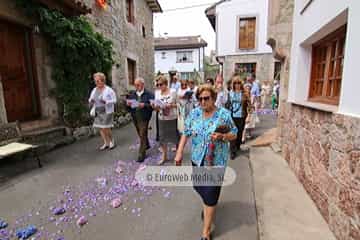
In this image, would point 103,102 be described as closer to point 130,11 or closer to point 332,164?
point 332,164

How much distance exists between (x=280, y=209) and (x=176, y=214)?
1.18m

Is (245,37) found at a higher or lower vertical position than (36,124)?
higher

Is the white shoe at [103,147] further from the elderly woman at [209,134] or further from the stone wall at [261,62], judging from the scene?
the stone wall at [261,62]

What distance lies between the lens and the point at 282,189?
2.68 meters

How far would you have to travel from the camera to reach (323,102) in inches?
95.7

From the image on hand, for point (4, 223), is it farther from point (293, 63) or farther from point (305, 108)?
point (293, 63)

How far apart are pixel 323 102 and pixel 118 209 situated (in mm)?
2820

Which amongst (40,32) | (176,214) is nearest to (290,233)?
(176,214)

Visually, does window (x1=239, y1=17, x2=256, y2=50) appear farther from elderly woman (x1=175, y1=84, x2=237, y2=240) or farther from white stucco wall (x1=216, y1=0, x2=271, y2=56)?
elderly woman (x1=175, y1=84, x2=237, y2=240)

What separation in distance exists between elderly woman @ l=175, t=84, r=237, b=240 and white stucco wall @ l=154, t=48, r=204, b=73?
23042mm

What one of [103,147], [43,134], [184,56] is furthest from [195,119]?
[184,56]

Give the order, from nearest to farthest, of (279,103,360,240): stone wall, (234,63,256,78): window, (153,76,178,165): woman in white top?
1. (279,103,360,240): stone wall
2. (153,76,178,165): woman in white top
3. (234,63,256,78): window

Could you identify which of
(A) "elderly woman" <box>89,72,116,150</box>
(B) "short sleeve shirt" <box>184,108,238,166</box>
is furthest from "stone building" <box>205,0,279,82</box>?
(B) "short sleeve shirt" <box>184,108,238,166</box>

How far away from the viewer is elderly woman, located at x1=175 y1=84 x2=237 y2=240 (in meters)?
1.67
